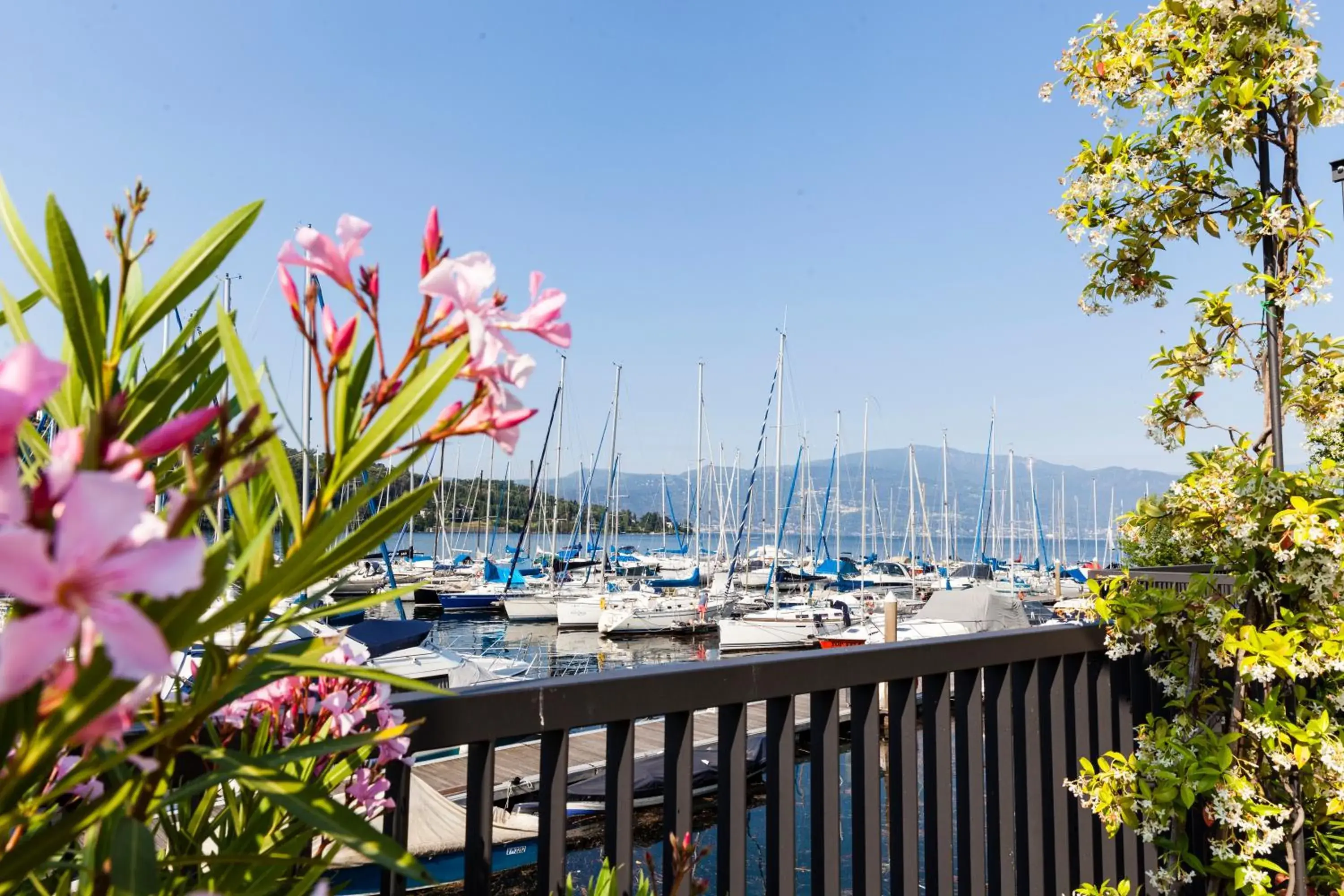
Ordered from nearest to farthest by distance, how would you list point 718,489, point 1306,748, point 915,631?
point 1306,748 → point 915,631 → point 718,489

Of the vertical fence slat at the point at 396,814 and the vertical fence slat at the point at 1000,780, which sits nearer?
the vertical fence slat at the point at 396,814

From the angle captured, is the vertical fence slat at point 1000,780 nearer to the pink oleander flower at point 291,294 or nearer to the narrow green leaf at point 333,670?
the narrow green leaf at point 333,670

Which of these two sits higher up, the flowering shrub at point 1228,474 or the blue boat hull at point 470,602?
the flowering shrub at point 1228,474

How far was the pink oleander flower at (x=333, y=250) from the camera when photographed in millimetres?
529

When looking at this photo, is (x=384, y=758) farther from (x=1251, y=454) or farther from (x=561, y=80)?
(x=561, y=80)

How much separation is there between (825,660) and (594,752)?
7.76 meters

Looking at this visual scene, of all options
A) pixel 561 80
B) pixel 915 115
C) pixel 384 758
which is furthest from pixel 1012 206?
pixel 384 758

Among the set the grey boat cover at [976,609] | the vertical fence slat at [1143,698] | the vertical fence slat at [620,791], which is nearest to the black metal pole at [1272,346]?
the vertical fence slat at [1143,698]

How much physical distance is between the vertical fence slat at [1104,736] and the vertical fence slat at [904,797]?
643 millimetres

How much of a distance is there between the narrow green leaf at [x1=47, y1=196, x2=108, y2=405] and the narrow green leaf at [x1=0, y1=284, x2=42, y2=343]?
0.04 m

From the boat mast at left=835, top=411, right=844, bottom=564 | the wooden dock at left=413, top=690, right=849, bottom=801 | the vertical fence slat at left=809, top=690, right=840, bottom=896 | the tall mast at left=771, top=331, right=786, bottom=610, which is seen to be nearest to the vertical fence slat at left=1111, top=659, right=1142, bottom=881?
the vertical fence slat at left=809, top=690, right=840, bottom=896

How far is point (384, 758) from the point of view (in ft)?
2.82

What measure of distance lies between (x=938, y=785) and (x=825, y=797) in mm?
353

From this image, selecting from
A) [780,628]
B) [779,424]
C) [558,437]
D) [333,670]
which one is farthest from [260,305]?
[558,437]
